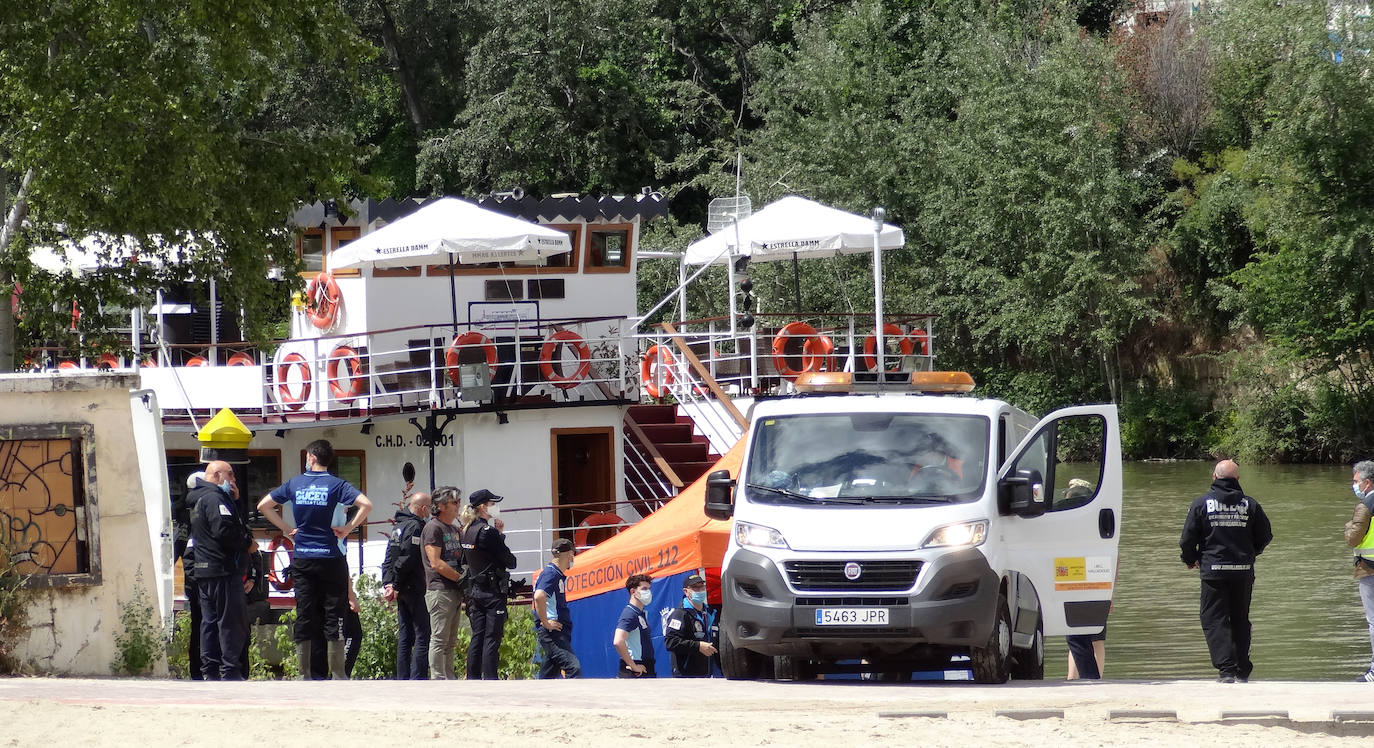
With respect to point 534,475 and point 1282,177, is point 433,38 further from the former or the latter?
point 534,475

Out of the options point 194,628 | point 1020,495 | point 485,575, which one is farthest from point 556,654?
point 1020,495

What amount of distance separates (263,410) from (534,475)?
3787 millimetres

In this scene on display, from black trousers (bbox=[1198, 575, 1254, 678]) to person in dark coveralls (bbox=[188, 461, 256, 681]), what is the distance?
661 cm

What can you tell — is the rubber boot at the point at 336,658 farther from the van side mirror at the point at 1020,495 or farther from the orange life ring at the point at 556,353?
the orange life ring at the point at 556,353

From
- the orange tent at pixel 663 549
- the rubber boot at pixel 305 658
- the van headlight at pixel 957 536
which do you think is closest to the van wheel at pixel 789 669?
the van headlight at pixel 957 536

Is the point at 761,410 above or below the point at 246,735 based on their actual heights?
above

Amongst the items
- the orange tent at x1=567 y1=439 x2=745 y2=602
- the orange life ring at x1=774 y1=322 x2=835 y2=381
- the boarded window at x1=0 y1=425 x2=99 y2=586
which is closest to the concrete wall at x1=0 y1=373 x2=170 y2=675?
the boarded window at x1=0 y1=425 x2=99 y2=586

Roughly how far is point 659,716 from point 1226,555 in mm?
4819

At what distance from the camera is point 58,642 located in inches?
417

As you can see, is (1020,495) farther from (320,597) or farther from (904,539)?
(320,597)

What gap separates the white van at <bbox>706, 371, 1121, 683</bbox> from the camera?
1023 centimetres

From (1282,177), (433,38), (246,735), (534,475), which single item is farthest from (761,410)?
(433,38)

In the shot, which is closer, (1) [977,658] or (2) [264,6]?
(1) [977,658]

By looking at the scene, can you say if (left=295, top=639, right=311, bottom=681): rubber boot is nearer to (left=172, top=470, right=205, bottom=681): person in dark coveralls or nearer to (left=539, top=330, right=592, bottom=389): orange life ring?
(left=172, top=470, right=205, bottom=681): person in dark coveralls
